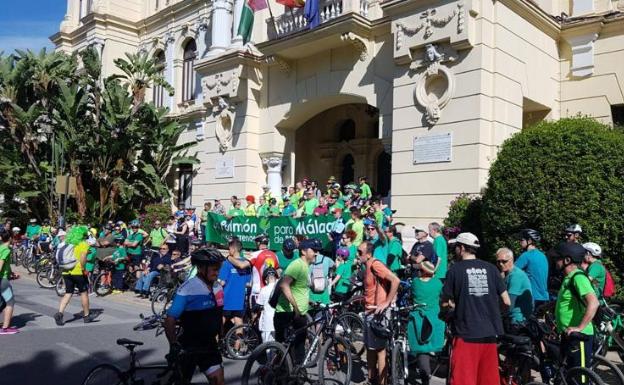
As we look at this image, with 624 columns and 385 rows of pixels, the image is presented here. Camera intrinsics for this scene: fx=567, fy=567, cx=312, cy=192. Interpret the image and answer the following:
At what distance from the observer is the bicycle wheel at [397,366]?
6352mm

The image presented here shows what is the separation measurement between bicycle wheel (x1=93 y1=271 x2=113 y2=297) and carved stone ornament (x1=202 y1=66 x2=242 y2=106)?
287 inches

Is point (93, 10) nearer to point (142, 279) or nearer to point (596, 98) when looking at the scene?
point (142, 279)

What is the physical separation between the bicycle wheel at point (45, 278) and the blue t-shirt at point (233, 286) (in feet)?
30.8

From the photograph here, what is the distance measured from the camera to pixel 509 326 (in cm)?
654

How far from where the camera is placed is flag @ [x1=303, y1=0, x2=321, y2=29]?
16.0 meters

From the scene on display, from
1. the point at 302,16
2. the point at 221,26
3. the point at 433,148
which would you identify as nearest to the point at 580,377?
the point at 433,148

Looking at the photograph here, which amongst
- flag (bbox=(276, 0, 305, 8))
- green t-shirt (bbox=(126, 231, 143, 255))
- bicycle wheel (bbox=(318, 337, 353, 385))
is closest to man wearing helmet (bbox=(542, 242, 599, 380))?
bicycle wheel (bbox=(318, 337, 353, 385))

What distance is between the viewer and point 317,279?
750cm

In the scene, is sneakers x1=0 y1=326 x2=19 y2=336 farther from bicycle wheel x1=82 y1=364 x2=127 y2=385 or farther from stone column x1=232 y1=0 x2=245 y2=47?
stone column x1=232 y1=0 x2=245 y2=47

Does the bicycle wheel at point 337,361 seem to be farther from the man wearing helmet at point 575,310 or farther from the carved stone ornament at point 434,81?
the carved stone ornament at point 434,81

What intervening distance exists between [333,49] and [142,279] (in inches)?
329

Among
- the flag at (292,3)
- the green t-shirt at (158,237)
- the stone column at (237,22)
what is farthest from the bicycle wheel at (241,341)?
the stone column at (237,22)

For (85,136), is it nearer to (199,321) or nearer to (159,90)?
(159,90)

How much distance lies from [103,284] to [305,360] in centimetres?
997
